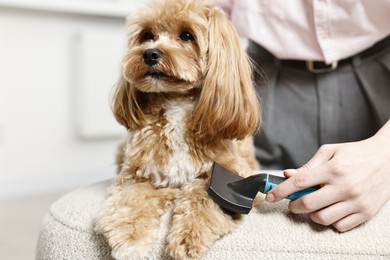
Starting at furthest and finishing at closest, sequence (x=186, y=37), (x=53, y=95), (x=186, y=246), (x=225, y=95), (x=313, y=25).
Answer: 1. (x=53, y=95)
2. (x=313, y=25)
3. (x=186, y=37)
4. (x=225, y=95)
5. (x=186, y=246)

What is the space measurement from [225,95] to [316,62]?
472 millimetres

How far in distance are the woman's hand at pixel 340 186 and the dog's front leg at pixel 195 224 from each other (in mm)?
101

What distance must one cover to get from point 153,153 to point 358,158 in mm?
404

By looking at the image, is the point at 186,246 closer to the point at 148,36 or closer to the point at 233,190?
the point at 233,190

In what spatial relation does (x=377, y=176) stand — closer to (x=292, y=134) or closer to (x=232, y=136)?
(x=232, y=136)

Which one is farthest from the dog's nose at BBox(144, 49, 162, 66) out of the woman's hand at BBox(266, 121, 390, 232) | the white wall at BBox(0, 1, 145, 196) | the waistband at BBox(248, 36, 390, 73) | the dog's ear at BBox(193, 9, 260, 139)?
the white wall at BBox(0, 1, 145, 196)

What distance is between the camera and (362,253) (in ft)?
2.81

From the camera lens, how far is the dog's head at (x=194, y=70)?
1.02 meters

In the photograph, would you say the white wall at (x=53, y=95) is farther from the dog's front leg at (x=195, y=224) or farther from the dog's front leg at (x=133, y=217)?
the dog's front leg at (x=195, y=224)

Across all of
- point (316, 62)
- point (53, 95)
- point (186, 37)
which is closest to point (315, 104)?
point (316, 62)

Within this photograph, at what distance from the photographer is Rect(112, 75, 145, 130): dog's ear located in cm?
110

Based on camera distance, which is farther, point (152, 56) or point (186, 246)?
point (152, 56)

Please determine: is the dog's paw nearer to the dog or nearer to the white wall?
the dog

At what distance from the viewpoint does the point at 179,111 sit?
1083 millimetres
